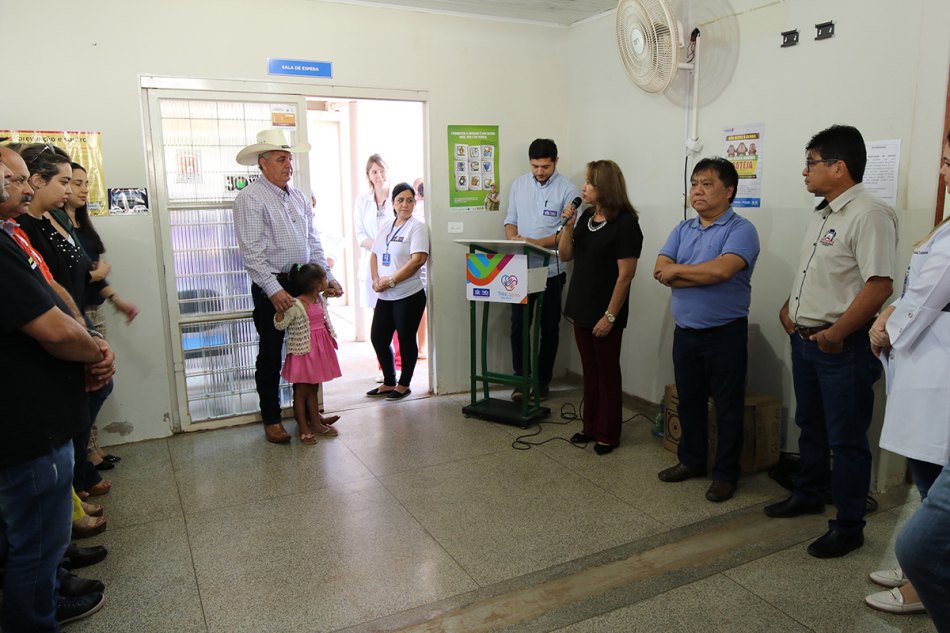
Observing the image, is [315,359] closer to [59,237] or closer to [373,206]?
[59,237]

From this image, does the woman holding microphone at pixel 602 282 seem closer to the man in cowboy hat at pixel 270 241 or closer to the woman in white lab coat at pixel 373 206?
the man in cowboy hat at pixel 270 241

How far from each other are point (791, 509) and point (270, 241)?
122 inches

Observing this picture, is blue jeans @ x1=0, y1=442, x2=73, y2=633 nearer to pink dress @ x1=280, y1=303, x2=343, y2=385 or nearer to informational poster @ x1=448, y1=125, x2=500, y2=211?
pink dress @ x1=280, y1=303, x2=343, y2=385

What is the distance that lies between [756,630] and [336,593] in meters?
1.49

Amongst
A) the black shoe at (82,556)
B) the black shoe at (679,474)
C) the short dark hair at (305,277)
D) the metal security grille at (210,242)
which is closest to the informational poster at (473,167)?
the metal security grille at (210,242)

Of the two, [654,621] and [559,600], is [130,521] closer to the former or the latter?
[559,600]

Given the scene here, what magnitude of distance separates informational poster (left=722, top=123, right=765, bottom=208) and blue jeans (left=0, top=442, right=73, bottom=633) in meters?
3.40

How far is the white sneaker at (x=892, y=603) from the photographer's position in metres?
2.31

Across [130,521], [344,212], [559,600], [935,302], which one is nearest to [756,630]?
[559,600]

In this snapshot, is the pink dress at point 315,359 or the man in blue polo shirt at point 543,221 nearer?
the pink dress at point 315,359

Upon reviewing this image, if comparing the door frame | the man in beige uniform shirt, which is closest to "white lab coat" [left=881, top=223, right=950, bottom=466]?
the man in beige uniform shirt

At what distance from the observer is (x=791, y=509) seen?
3023mm

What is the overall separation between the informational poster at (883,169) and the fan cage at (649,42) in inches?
43.5

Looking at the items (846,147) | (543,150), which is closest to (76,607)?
(846,147)
